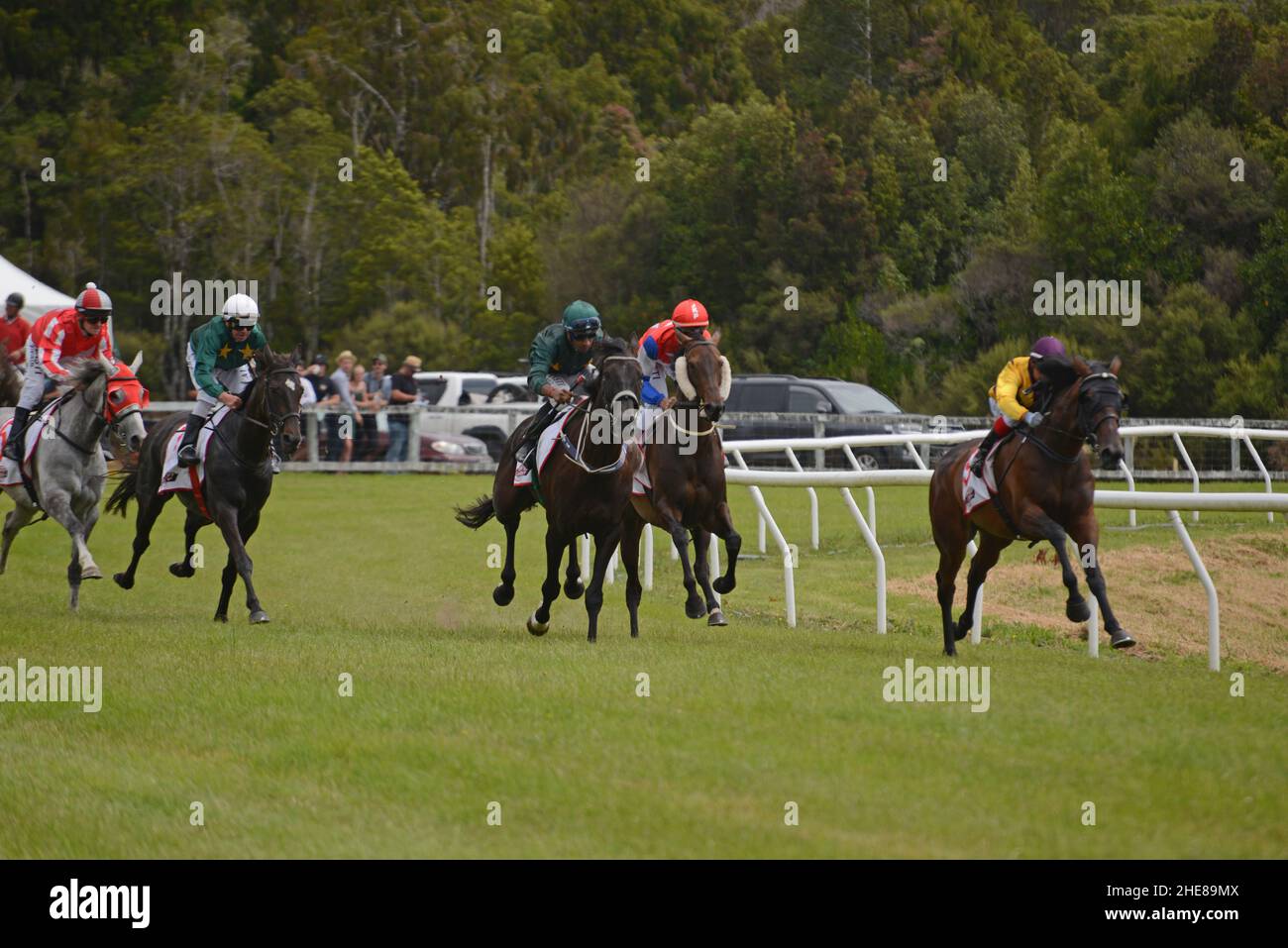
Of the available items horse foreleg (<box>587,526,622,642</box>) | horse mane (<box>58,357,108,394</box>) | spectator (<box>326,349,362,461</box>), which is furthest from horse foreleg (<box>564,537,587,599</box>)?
spectator (<box>326,349,362,461</box>)

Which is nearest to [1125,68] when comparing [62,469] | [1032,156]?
[1032,156]

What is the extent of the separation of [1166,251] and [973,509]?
21954 millimetres

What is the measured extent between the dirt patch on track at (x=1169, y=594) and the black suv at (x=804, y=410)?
7911 mm

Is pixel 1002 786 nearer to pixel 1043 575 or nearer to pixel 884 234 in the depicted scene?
pixel 1043 575

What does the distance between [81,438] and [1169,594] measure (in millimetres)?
8739

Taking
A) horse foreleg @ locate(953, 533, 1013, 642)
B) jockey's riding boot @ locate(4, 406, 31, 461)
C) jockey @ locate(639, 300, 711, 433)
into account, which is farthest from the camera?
jockey's riding boot @ locate(4, 406, 31, 461)

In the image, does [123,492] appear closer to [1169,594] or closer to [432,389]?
[1169,594]

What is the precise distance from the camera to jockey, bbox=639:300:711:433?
11734 mm

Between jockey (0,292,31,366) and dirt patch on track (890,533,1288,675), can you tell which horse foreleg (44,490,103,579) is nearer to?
jockey (0,292,31,366)

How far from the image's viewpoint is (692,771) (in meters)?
6.68

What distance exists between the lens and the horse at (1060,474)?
9.99m

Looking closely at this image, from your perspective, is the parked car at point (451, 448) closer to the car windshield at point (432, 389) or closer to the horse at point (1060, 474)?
the car windshield at point (432, 389)

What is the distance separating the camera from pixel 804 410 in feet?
89.6

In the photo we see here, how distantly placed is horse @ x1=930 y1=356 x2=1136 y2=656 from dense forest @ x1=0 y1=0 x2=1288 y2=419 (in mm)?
17287
